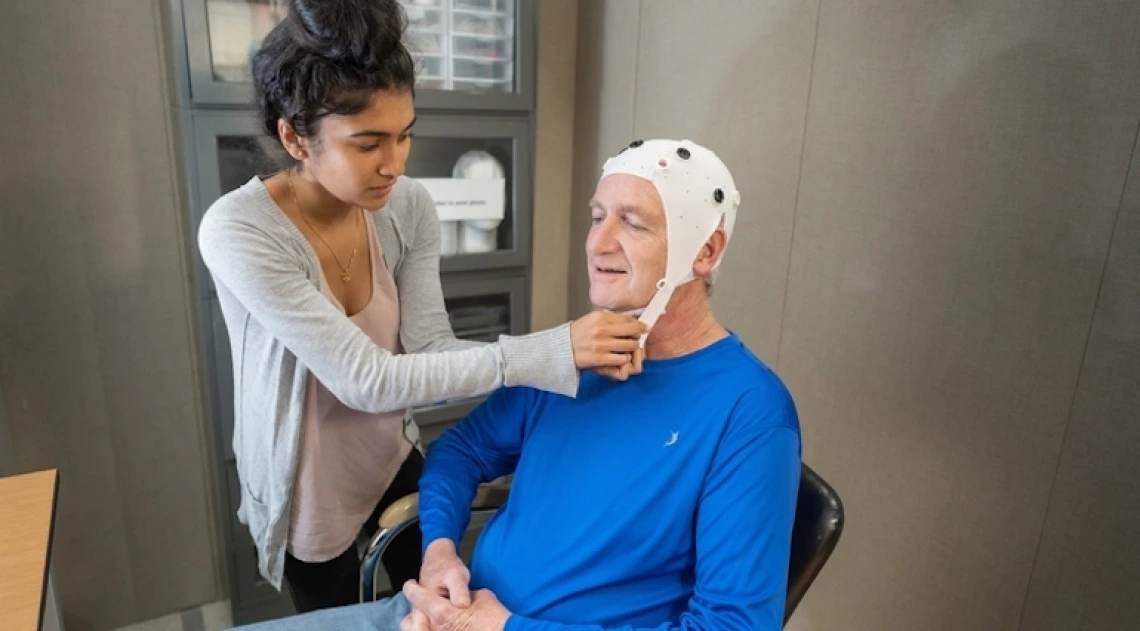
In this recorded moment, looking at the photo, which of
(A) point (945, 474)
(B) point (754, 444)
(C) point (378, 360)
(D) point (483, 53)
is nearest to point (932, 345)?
(A) point (945, 474)

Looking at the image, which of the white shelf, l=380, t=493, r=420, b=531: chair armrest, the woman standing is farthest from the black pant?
the white shelf

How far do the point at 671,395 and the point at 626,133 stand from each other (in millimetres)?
1287

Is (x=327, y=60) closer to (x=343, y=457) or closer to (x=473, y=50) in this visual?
(x=343, y=457)

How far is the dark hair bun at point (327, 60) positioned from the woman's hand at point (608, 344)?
1.60 feet

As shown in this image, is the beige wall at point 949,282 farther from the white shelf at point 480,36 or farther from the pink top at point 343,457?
Result: the pink top at point 343,457

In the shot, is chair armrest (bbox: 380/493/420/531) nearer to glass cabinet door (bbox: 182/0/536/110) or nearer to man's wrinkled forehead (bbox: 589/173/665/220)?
man's wrinkled forehead (bbox: 589/173/665/220)

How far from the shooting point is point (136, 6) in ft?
5.87

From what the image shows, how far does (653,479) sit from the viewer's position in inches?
43.4

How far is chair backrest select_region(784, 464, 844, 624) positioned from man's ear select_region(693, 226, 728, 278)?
0.34 m

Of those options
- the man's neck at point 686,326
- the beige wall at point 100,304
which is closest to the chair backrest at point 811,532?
the man's neck at point 686,326

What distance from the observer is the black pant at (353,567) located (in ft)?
4.71

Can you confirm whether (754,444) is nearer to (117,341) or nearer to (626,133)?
(626,133)

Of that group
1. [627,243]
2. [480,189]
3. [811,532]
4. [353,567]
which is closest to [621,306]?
[627,243]

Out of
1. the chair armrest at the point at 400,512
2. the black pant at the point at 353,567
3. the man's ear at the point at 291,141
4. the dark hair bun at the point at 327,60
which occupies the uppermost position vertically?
the dark hair bun at the point at 327,60
